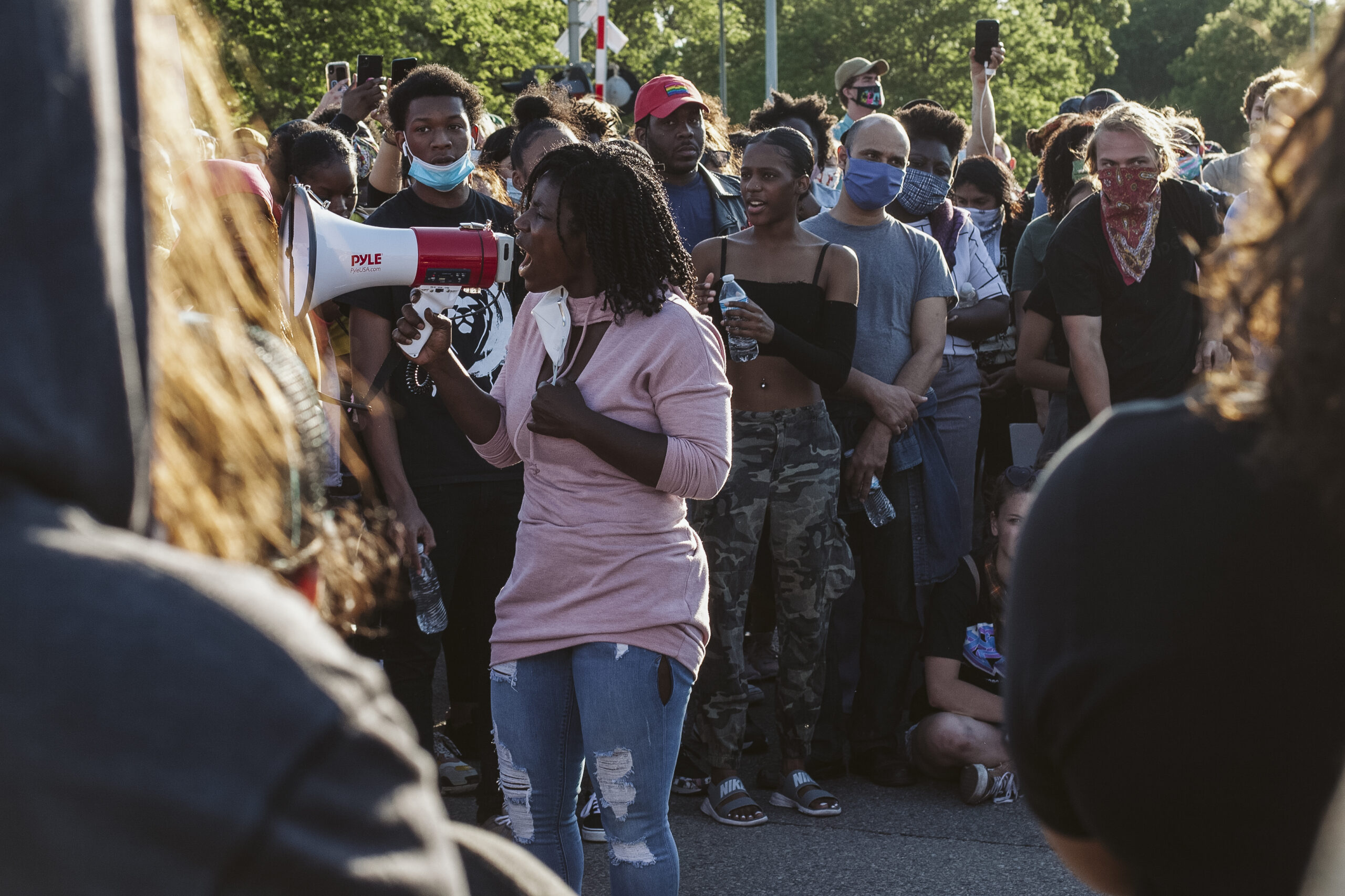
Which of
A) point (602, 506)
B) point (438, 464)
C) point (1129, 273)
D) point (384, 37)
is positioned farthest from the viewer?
point (384, 37)

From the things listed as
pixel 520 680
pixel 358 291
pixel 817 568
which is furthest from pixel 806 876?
pixel 358 291

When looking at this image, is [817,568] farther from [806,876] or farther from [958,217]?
[958,217]

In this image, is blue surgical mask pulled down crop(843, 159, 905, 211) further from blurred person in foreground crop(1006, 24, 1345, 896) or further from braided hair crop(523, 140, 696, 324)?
blurred person in foreground crop(1006, 24, 1345, 896)

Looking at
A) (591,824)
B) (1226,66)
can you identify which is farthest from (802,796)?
(1226,66)

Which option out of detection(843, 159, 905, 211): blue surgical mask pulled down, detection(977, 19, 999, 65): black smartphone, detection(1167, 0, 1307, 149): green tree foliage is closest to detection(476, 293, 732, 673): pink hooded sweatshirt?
detection(843, 159, 905, 211): blue surgical mask pulled down

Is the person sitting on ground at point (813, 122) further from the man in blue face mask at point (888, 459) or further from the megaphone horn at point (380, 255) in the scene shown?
the megaphone horn at point (380, 255)

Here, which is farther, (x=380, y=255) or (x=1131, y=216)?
(x=1131, y=216)

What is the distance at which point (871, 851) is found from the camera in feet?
14.0

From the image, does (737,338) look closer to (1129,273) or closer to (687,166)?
(687,166)

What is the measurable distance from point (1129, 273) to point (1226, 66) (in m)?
46.2

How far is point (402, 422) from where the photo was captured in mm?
4227

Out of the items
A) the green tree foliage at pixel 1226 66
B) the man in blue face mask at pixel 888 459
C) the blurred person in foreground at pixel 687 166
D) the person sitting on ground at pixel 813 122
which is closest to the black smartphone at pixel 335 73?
the person sitting on ground at pixel 813 122

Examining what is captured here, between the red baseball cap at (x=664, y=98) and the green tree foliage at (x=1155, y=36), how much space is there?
60263 mm

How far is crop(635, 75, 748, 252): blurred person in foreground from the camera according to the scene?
522 cm
